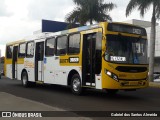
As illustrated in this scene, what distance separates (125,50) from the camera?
14.5m

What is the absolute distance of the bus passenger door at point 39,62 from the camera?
1948cm

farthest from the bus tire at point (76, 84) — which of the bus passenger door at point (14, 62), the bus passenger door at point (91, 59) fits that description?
the bus passenger door at point (14, 62)

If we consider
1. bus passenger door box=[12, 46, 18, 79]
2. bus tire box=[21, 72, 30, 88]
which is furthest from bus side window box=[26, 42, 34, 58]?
bus passenger door box=[12, 46, 18, 79]

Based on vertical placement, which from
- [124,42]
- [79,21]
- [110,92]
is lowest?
[110,92]

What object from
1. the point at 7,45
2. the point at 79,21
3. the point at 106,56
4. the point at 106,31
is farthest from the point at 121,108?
the point at 79,21

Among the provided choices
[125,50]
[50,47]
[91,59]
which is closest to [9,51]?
[50,47]

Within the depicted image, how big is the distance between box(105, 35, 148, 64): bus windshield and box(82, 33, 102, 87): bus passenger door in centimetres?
48

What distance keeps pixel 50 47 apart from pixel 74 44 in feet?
8.96

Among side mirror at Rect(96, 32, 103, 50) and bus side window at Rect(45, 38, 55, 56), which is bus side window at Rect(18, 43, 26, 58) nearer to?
bus side window at Rect(45, 38, 55, 56)

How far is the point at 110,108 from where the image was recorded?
1198 cm

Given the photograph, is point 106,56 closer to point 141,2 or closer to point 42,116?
point 42,116

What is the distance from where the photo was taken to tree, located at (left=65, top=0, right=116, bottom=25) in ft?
116

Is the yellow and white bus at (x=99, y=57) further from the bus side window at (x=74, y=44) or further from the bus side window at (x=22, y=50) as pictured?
the bus side window at (x=22, y=50)

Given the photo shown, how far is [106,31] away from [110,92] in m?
3.85
